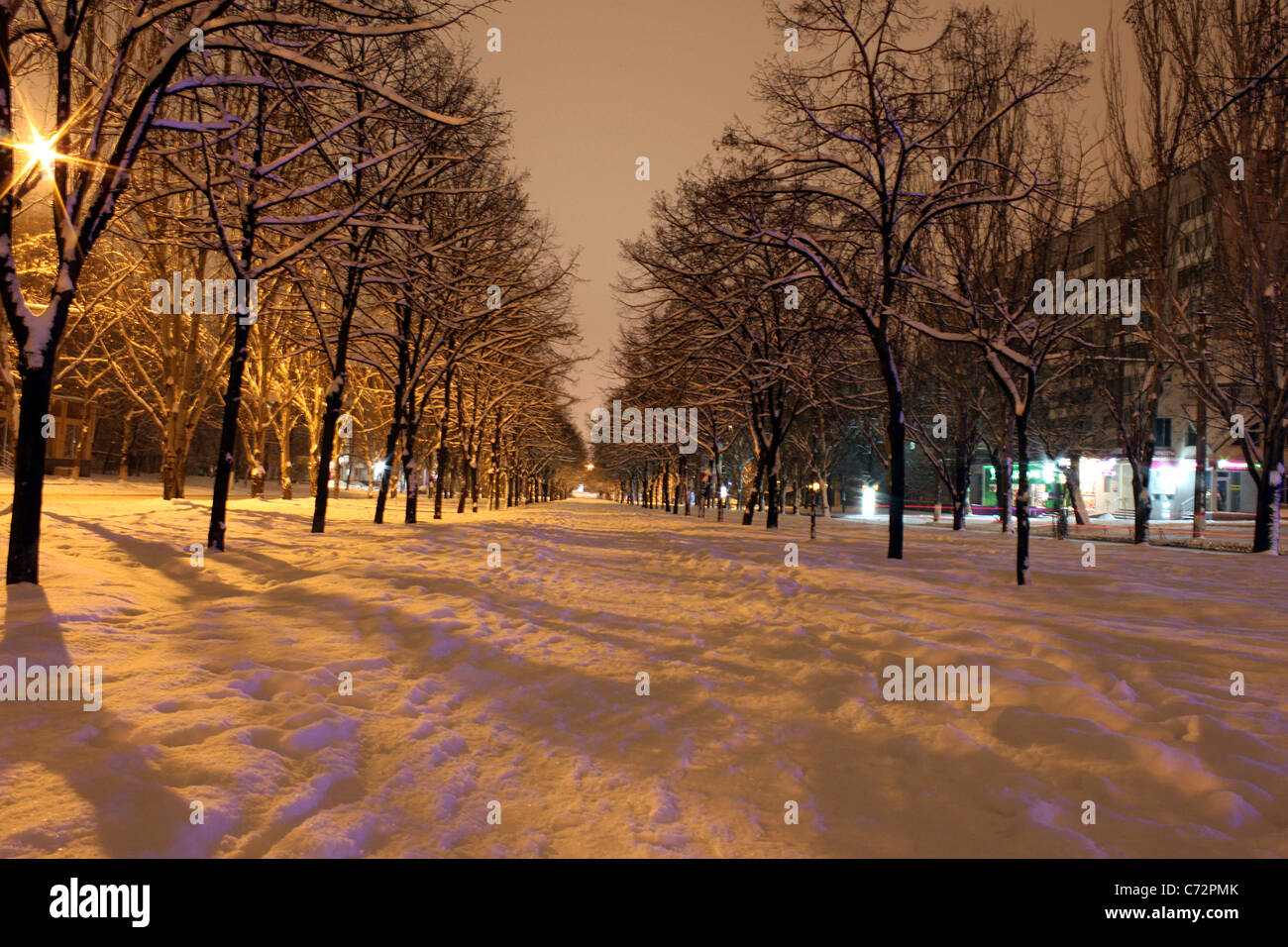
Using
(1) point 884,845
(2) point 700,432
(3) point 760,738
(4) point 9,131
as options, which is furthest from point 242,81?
(2) point 700,432

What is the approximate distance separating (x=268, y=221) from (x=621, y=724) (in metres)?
10.1

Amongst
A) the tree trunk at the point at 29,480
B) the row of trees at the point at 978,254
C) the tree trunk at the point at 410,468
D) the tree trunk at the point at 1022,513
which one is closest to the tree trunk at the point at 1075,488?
the row of trees at the point at 978,254

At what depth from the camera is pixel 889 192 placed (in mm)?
13531

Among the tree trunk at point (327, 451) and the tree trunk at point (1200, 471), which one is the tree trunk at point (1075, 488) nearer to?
the tree trunk at point (1200, 471)

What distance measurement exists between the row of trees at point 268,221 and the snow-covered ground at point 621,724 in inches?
129

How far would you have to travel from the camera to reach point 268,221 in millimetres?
10305

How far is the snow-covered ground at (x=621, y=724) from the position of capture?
2.94 m

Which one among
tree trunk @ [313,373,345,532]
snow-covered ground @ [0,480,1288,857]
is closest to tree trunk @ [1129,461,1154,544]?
snow-covered ground @ [0,480,1288,857]

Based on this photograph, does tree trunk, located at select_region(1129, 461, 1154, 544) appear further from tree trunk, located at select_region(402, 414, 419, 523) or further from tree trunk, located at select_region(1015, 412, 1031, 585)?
tree trunk, located at select_region(402, 414, 419, 523)

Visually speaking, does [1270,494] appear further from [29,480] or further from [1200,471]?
[29,480]

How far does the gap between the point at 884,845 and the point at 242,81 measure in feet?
29.6

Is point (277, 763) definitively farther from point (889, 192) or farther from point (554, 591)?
point (889, 192)

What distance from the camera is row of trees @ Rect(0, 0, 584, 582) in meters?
6.76

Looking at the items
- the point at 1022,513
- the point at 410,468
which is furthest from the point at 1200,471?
the point at 410,468
